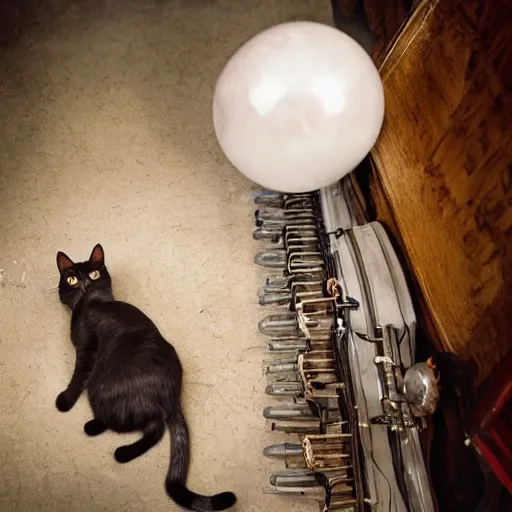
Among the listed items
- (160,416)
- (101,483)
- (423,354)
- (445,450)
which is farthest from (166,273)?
(445,450)

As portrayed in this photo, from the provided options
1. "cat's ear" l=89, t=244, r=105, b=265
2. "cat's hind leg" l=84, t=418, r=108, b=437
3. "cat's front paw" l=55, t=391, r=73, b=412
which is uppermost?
"cat's ear" l=89, t=244, r=105, b=265

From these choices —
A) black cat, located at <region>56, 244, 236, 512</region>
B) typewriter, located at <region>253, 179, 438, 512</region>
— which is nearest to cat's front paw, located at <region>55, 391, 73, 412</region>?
black cat, located at <region>56, 244, 236, 512</region>

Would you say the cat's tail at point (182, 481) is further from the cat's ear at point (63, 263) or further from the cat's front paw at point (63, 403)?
the cat's ear at point (63, 263)

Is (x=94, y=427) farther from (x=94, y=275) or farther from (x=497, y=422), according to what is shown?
(x=497, y=422)

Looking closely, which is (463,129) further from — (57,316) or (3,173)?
(3,173)

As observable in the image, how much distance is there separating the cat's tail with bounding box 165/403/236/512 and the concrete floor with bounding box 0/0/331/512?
4cm

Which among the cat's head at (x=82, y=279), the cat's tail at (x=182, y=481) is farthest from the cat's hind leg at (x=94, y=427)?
the cat's head at (x=82, y=279)

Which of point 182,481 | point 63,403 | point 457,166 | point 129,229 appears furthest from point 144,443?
point 457,166

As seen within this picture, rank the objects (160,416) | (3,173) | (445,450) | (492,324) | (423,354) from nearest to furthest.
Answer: (492,324), (445,450), (423,354), (160,416), (3,173)

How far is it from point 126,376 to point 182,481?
292mm

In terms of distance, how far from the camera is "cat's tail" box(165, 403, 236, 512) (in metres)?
1.37

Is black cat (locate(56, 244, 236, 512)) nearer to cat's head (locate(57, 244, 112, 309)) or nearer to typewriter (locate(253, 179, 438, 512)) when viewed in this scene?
cat's head (locate(57, 244, 112, 309))

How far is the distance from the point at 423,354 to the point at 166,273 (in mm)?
808

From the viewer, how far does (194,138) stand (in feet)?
6.61
